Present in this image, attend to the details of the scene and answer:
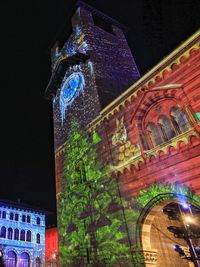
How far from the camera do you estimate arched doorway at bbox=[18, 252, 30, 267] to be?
38.7 metres

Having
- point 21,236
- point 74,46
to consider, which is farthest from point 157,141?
point 21,236

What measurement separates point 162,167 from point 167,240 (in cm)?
441

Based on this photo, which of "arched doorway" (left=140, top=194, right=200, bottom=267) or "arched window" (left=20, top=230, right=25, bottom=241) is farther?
"arched window" (left=20, top=230, right=25, bottom=241)

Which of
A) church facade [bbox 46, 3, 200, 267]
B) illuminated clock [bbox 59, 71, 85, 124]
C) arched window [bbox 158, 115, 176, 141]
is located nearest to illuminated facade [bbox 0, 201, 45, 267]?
church facade [bbox 46, 3, 200, 267]

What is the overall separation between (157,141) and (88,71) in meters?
9.35

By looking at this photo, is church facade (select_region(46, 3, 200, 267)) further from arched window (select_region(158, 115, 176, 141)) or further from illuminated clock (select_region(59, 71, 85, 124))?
illuminated clock (select_region(59, 71, 85, 124))

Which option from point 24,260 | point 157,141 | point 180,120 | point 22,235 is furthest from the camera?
point 22,235

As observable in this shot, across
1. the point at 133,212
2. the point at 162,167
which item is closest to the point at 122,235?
the point at 133,212

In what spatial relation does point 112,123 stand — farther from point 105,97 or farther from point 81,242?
point 81,242

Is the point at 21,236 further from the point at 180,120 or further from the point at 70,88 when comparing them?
the point at 180,120

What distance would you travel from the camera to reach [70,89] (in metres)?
21.5

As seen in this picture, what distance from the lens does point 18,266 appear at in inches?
1494

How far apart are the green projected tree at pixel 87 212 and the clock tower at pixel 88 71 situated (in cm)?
183

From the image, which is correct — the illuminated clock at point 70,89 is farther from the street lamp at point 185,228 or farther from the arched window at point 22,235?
the arched window at point 22,235
